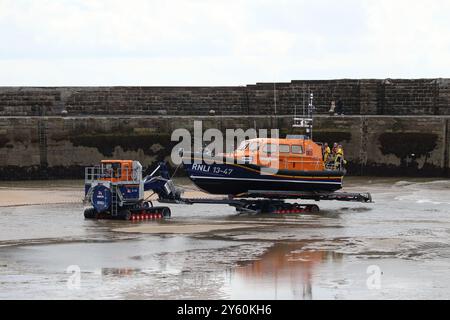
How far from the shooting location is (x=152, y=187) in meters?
21.1

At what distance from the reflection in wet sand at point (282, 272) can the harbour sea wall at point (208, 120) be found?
14.5 metres

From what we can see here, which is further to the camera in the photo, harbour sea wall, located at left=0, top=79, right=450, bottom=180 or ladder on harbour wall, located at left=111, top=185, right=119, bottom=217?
harbour sea wall, located at left=0, top=79, right=450, bottom=180

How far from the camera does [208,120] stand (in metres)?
31.8

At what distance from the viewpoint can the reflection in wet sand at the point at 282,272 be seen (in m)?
13.5

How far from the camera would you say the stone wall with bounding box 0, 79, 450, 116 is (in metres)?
33.5

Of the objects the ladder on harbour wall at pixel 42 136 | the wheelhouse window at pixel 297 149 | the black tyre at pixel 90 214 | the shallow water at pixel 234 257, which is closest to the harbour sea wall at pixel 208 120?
the ladder on harbour wall at pixel 42 136

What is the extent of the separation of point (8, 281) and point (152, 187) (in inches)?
289

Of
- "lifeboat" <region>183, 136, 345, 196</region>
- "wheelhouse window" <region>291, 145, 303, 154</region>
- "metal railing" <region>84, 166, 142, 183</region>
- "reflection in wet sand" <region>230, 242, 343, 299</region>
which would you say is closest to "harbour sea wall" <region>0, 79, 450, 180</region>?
"lifeboat" <region>183, 136, 345, 196</region>

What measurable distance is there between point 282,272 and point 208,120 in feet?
56.4

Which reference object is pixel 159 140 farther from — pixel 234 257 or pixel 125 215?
pixel 234 257

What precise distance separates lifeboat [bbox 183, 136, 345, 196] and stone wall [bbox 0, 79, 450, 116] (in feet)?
36.8

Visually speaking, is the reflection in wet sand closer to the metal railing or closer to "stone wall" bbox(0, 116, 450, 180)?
the metal railing

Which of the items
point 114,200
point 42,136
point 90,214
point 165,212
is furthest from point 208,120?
point 114,200
